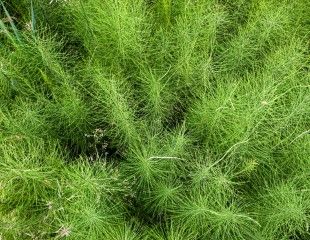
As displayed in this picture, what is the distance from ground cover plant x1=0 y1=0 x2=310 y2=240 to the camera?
4.84ft

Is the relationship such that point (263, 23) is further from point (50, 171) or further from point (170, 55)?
point (50, 171)

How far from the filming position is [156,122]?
163 centimetres

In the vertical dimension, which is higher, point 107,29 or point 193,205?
point 107,29

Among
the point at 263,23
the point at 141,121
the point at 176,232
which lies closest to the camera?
the point at 176,232

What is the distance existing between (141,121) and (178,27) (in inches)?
14.7

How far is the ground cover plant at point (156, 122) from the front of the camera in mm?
1475

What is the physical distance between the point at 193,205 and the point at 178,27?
64 centimetres

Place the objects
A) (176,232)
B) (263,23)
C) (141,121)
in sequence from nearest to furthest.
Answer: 1. (176,232)
2. (141,121)
3. (263,23)

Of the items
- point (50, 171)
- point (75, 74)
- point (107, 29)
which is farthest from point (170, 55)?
point (50, 171)

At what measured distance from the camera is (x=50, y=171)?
149cm

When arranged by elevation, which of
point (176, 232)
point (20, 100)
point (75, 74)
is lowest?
point (176, 232)

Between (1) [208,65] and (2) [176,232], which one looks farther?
(1) [208,65]

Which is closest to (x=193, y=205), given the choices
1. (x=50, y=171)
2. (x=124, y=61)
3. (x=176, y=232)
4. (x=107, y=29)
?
(x=176, y=232)

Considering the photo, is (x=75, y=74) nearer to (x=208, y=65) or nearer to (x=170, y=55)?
(x=170, y=55)
